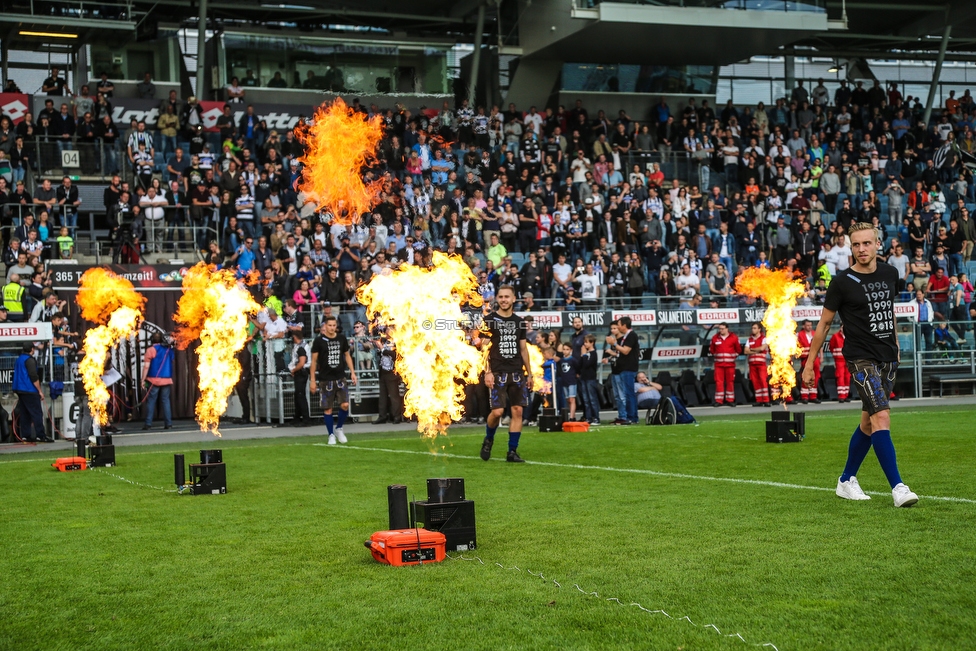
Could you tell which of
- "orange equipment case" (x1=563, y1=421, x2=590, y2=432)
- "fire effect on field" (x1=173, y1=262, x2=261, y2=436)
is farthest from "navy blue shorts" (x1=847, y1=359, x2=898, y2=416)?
"fire effect on field" (x1=173, y1=262, x2=261, y2=436)

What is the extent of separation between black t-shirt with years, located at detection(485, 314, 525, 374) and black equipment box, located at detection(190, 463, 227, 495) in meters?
4.08

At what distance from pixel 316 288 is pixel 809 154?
18123mm

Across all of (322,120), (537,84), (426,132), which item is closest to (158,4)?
(322,120)

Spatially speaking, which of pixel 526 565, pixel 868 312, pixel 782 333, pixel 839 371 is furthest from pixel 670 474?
pixel 839 371

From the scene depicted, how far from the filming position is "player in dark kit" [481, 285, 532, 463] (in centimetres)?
1430

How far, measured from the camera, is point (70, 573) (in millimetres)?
7285

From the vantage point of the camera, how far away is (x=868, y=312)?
29.5 feet

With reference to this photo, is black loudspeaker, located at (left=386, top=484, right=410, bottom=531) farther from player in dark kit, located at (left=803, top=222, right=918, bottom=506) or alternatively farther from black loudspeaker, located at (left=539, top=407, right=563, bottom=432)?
black loudspeaker, located at (left=539, top=407, right=563, bottom=432)

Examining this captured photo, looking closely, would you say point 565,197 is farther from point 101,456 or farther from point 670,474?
point 670,474

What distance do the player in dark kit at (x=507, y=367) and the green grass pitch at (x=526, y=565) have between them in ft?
4.40

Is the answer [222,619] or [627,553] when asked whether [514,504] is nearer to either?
[627,553]

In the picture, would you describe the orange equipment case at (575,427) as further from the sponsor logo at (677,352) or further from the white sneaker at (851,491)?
the white sneaker at (851,491)

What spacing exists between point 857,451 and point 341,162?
21.3 m

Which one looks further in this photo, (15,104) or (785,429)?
(15,104)
